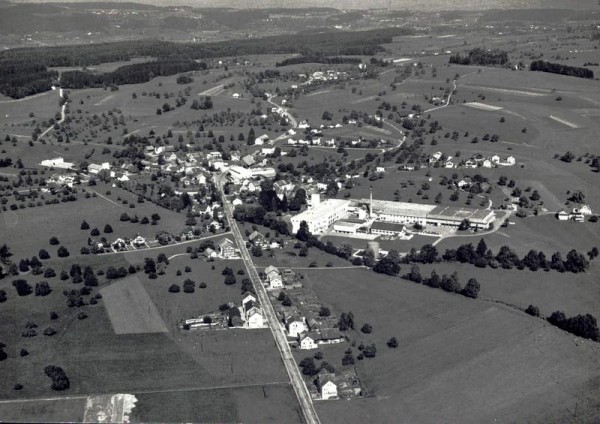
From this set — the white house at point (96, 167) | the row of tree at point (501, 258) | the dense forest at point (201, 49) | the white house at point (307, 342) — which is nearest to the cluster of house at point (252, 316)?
the white house at point (307, 342)

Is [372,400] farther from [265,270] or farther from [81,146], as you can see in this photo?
[81,146]

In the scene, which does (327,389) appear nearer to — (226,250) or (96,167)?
(226,250)

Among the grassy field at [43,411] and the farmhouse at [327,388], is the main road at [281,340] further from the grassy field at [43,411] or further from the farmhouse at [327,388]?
the grassy field at [43,411]

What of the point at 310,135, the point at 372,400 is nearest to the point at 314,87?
the point at 310,135

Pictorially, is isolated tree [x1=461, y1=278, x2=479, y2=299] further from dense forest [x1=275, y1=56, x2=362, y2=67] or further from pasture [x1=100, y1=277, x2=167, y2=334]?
dense forest [x1=275, y1=56, x2=362, y2=67]

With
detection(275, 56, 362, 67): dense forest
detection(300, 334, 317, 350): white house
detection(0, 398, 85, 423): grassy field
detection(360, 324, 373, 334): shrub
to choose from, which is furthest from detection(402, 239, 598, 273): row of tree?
detection(275, 56, 362, 67): dense forest

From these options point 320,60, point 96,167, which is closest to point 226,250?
point 96,167
